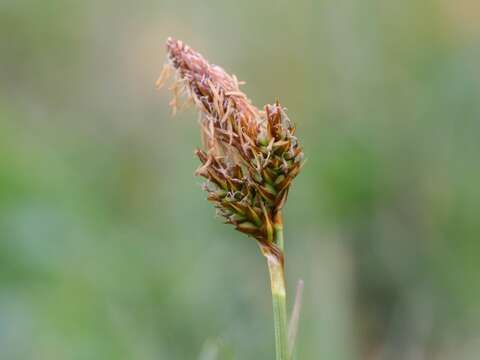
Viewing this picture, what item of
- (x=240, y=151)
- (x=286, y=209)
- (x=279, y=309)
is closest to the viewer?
(x=279, y=309)

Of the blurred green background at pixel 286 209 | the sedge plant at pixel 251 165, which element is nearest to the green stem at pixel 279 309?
the sedge plant at pixel 251 165

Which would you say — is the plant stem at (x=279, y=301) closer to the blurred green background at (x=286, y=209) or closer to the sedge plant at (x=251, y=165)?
the sedge plant at (x=251, y=165)

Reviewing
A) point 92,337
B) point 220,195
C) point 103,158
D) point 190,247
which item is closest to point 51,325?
point 92,337

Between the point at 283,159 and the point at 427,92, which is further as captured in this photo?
the point at 427,92

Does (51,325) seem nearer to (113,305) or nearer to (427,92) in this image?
(113,305)

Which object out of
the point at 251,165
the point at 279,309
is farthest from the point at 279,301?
the point at 251,165

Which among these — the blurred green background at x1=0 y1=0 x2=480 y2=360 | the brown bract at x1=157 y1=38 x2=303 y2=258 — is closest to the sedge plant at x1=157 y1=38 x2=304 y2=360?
the brown bract at x1=157 y1=38 x2=303 y2=258

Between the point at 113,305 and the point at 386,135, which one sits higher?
the point at 386,135

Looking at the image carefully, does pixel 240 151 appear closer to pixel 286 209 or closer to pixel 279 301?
pixel 279 301
